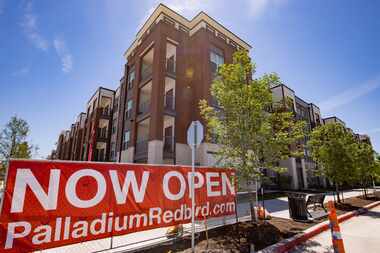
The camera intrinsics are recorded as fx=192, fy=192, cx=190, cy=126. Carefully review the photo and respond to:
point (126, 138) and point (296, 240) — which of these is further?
point (126, 138)

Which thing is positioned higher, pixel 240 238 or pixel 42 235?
pixel 42 235

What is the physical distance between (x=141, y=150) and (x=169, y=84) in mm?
6784

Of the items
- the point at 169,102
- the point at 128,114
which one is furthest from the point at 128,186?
the point at 128,114

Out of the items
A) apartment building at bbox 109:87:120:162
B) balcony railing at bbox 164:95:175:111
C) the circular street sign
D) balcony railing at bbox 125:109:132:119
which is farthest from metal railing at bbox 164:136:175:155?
the circular street sign

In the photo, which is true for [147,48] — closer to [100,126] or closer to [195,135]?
[100,126]

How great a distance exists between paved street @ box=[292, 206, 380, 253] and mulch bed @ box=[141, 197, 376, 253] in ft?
2.01

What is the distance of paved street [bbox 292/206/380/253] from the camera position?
538 centimetres

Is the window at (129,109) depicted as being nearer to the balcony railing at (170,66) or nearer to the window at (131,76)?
the window at (131,76)

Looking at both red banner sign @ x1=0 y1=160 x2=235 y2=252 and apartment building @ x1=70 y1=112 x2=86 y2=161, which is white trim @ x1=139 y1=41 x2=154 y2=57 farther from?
apartment building @ x1=70 y1=112 x2=86 y2=161

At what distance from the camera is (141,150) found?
17.6 metres

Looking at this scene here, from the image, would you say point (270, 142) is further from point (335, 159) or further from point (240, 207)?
point (335, 159)

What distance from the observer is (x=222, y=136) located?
26.0ft

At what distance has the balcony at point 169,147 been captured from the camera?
52.5 feet

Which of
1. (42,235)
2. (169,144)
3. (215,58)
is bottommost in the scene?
(42,235)
